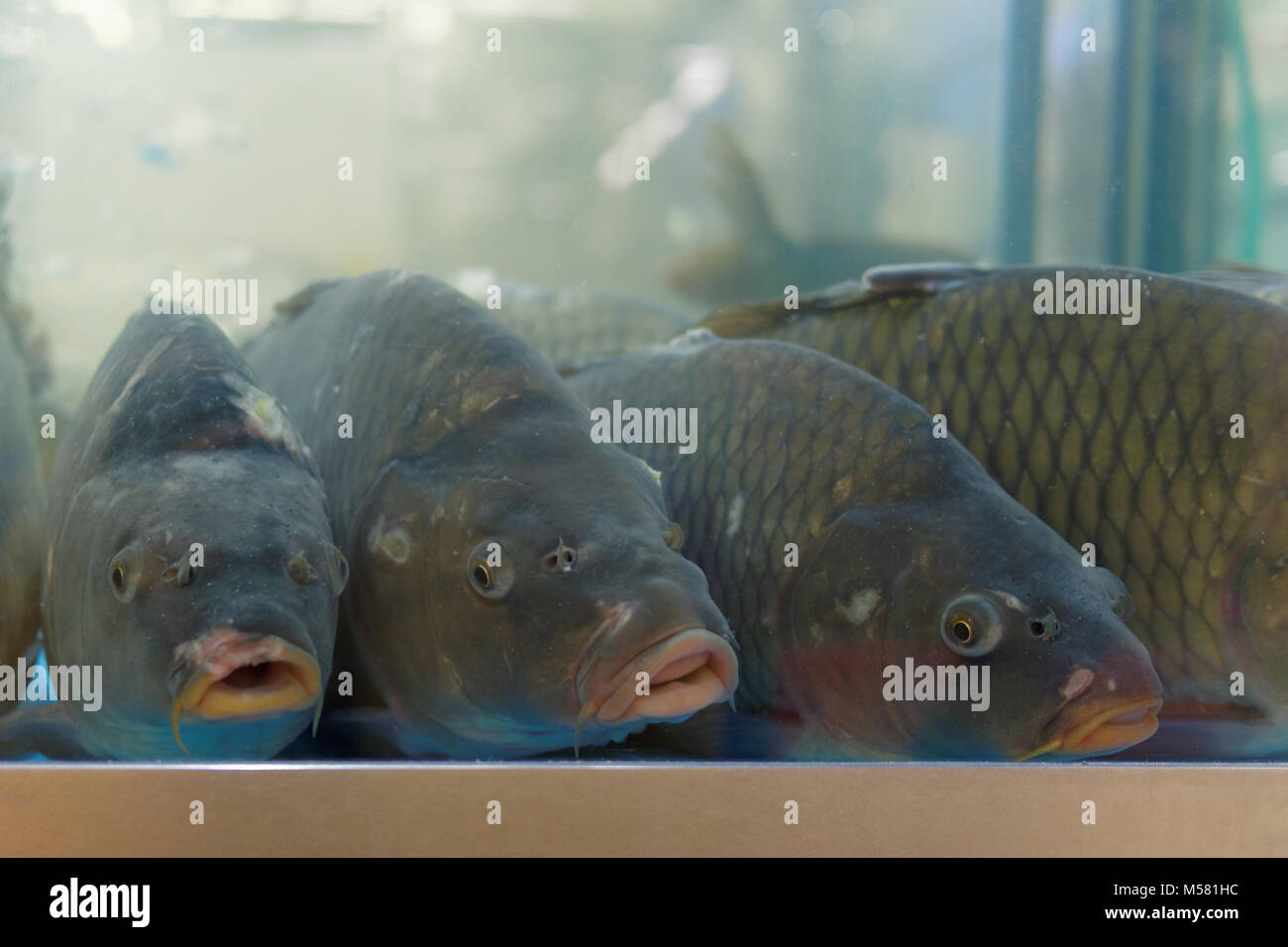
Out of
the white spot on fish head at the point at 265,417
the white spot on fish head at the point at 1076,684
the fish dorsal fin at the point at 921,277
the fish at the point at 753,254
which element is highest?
the fish at the point at 753,254

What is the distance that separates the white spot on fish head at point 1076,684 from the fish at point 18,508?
5.98ft

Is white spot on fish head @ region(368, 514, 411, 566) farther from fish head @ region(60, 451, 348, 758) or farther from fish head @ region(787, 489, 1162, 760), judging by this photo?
fish head @ region(787, 489, 1162, 760)

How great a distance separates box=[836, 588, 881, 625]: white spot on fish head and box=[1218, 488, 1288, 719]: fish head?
77 centimetres

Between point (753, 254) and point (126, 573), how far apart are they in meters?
3.39

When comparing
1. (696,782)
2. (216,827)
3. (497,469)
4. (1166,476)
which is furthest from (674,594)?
(1166,476)

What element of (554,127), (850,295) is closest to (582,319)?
(554,127)

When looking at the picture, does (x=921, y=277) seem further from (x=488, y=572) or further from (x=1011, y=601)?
(x=488, y=572)

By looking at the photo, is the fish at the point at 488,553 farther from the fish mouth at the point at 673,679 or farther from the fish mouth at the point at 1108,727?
the fish mouth at the point at 1108,727

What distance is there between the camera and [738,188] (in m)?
4.11

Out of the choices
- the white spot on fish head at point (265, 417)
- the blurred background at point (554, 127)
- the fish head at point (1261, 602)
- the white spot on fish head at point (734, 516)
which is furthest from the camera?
the blurred background at point (554, 127)

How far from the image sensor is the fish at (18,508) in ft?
5.89

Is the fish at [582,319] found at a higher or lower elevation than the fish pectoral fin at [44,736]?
higher

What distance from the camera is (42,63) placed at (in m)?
3.38

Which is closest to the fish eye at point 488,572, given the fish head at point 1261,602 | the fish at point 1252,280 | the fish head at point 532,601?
the fish head at point 532,601
